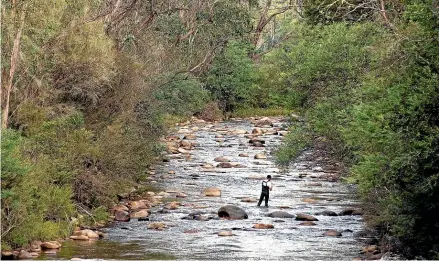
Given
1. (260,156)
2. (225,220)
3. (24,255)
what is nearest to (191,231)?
(225,220)

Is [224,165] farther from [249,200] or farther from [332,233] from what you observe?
[332,233]

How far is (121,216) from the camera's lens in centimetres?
2631

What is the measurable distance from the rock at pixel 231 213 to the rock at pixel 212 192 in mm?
3759

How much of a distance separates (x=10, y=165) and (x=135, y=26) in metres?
20.0

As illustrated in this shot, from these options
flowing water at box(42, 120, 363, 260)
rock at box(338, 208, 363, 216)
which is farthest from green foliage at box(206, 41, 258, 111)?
rock at box(338, 208, 363, 216)

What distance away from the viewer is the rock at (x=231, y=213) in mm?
26688

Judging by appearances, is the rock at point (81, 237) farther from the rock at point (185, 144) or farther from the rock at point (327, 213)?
the rock at point (185, 144)

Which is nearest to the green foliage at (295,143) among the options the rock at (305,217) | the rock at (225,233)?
the rock at (305,217)

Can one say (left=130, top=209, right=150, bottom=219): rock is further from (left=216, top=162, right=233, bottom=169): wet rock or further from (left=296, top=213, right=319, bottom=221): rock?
(left=216, top=162, right=233, bottom=169): wet rock

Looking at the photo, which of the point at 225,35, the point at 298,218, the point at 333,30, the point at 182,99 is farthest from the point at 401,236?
the point at 225,35

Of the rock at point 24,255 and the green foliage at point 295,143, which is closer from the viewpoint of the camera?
the rock at point 24,255

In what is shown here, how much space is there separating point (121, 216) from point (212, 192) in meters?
5.60

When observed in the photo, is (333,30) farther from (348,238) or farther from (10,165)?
(10,165)

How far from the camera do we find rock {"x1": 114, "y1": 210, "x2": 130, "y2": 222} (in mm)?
26106
